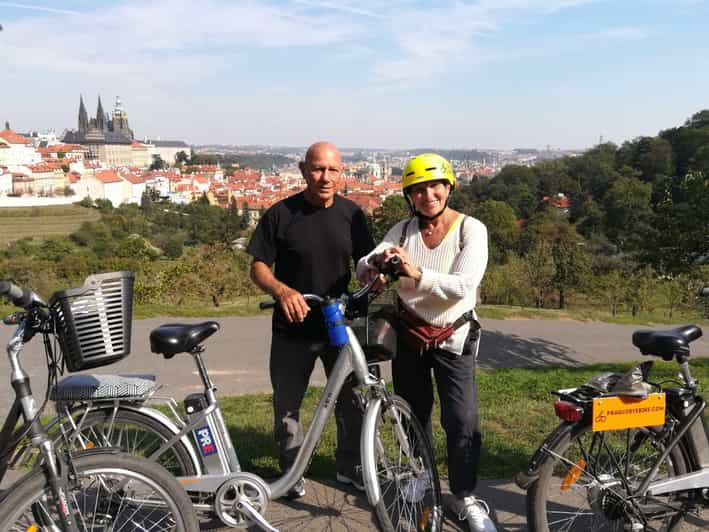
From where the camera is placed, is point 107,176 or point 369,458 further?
point 107,176

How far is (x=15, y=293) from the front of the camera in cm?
238

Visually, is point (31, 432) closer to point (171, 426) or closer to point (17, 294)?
point (17, 294)

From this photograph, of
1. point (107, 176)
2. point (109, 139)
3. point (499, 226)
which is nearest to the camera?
point (499, 226)

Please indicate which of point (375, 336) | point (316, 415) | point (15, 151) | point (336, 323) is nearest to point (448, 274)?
point (375, 336)

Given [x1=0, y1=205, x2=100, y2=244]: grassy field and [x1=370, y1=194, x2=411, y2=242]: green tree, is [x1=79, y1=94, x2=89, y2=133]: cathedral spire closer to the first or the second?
[x1=0, y1=205, x2=100, y2=244]: grassy field

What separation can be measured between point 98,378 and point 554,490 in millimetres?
1935

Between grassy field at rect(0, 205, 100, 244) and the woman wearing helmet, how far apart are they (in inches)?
2589

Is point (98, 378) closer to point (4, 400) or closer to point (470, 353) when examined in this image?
point (470, 353)

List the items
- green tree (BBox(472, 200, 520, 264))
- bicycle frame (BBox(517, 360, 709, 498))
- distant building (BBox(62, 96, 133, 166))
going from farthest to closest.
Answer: distant building (BBox(62, 96, 133, 166)) < green tree (BBox(472, 200, 520, 264)) < bicycle frame (BBox(517, 360, 709, 498))

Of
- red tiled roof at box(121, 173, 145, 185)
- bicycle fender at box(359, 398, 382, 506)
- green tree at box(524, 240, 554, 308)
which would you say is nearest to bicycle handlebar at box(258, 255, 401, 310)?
bicycle fender at box(359, 398, 382, 506)

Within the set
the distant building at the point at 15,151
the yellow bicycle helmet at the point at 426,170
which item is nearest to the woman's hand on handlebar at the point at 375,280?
the yellow bicycle helmet at the point at 426,170

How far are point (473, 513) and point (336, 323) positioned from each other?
108 centimetres

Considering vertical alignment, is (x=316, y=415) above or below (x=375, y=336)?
below

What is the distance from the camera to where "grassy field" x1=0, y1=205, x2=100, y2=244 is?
6690 centimetres
